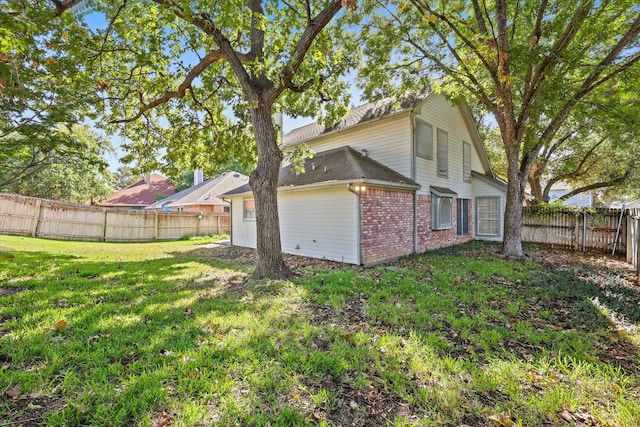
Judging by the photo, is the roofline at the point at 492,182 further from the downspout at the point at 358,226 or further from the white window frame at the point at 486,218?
the downspout at the point at 358,226

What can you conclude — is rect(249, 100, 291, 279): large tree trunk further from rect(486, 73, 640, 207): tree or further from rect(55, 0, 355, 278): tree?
rect(486, 73, 640, 207): tree

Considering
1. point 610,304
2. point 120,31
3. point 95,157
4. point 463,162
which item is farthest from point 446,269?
point 95,157

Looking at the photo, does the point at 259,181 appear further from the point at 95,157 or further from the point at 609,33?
the point at 609,33

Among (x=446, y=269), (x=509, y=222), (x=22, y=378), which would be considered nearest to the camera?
(x=22, y=378)

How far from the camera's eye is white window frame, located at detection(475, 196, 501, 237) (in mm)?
13359

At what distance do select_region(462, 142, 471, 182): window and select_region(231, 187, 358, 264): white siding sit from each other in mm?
7727

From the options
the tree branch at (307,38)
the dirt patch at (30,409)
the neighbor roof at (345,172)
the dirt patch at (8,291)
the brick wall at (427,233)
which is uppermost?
the tree branch at (307,38)

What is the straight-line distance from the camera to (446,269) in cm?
757

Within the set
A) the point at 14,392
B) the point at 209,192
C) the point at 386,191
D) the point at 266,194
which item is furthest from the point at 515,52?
the point at 209,192

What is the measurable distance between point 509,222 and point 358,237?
5859mm

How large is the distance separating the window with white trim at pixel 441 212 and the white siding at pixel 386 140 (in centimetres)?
202

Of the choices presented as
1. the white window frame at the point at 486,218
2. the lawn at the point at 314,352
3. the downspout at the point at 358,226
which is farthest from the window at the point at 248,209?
the white window frame at the point at 486,218

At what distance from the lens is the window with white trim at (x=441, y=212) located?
429 inches

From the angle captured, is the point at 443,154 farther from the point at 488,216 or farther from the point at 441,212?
the point at 488,216
